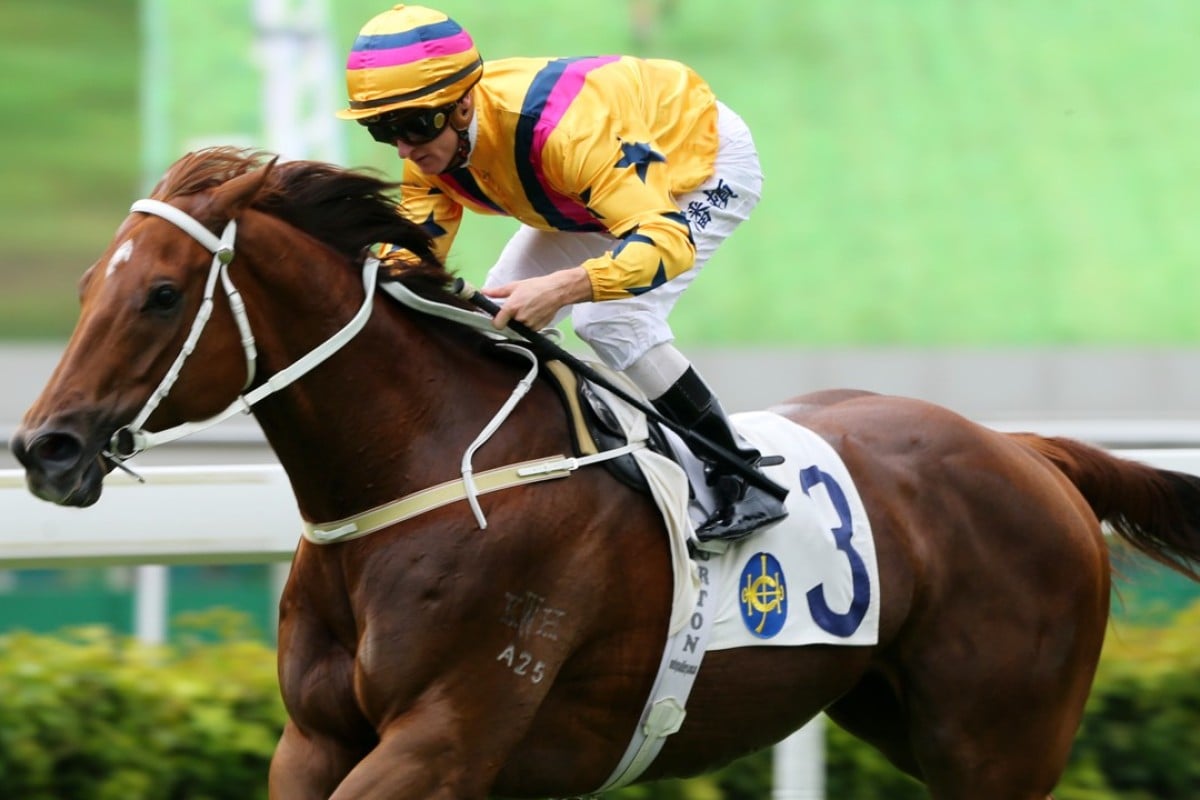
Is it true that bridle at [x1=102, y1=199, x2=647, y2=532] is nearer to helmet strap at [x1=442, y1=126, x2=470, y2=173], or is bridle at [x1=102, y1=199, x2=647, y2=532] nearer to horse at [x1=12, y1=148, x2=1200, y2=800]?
horse at [x1=12, y1=148, x2=1200, y2=800]

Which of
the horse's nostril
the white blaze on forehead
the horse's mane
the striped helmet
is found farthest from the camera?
the striped helmet

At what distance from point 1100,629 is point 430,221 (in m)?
1.75

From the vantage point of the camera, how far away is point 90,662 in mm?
4109

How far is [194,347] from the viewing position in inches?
108

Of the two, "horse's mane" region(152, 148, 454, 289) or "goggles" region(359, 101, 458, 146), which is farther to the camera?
"goggles" region(359, 101, 458, 146)

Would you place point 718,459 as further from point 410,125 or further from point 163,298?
point 163,298

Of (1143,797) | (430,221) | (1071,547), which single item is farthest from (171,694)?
(1143,797)

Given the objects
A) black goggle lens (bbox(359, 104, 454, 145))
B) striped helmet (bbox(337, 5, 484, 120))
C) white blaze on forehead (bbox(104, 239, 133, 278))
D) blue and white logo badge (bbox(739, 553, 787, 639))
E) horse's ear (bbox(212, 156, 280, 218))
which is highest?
striped helmet (bbox(337, 5, 484, 120))

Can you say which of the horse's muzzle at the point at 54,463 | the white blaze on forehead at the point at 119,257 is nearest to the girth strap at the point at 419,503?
the horse's muzzle at the point at 54,463

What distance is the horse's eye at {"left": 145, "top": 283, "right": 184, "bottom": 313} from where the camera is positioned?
2.72m

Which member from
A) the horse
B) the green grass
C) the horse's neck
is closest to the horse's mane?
the horse

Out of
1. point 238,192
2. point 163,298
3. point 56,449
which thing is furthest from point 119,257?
point 56,449

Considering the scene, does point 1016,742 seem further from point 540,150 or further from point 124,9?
point 124,9

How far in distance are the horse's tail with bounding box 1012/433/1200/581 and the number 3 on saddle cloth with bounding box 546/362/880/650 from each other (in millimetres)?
786
